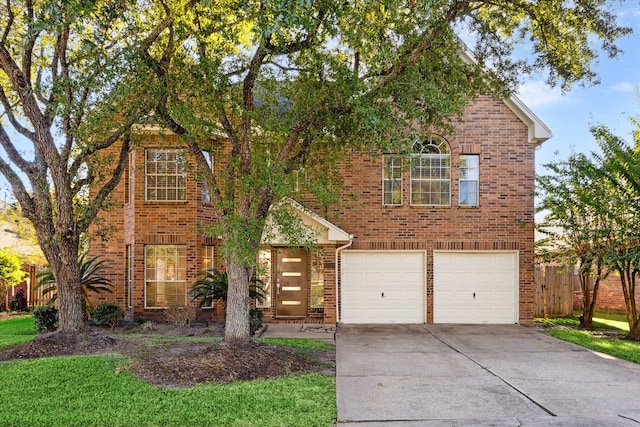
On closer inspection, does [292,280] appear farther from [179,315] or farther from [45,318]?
[45,318]

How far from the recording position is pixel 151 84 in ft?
26.9

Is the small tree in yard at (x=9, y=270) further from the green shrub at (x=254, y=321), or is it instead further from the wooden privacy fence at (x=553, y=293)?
the wooden privacy fence at (x=553, y=293)

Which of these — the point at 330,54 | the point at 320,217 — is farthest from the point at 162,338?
the point at 330,54

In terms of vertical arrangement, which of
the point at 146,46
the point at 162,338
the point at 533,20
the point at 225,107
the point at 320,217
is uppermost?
the point at 533,20

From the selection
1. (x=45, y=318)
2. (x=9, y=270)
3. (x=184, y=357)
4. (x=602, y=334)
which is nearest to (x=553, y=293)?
(x=602, y=334)

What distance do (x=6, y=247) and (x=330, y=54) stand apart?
1545cm

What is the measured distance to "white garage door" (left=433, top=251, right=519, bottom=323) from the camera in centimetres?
1383

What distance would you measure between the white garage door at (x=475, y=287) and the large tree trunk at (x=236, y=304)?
6826mm

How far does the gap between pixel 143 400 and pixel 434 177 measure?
1003 cm

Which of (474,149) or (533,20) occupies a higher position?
(533,20)

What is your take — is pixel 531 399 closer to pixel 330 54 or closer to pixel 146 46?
pixel 330 54

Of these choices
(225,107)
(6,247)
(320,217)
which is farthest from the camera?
(6,247)

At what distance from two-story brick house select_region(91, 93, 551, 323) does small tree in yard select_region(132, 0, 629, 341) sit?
3.86 metres

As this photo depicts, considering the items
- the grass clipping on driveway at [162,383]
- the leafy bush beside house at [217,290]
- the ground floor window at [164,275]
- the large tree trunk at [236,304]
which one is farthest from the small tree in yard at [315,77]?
the ground floor window at [164,275]
